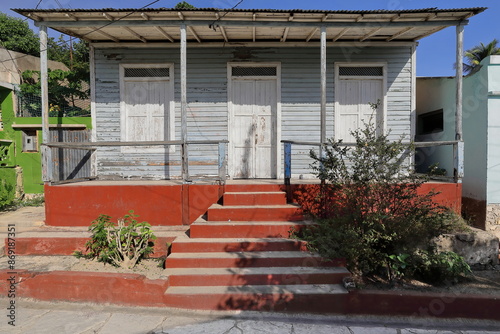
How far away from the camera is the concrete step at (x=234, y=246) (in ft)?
14.6

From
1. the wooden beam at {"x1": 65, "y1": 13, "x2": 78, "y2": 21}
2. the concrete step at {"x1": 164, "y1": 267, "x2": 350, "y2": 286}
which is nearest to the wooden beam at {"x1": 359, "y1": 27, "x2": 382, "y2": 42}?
the concrete step at {"x1": 164, "y1": 267, "x2": 350, "y2": 286}

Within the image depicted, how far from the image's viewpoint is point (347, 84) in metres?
7.42

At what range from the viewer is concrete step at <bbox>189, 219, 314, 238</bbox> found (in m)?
4.72

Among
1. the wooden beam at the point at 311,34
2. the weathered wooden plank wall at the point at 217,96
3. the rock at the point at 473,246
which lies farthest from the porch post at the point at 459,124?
the wooden beam at the point at 311,34

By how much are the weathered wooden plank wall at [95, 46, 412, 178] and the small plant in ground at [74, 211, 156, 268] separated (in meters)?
2.81

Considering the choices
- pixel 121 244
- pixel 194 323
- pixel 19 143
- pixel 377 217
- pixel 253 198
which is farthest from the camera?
pixel 19 143

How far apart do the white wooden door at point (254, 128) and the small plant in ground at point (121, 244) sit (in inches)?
126

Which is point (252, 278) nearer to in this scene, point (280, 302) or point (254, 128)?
point (280, 302)

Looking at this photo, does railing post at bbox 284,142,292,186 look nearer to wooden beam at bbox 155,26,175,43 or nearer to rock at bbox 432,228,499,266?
rock at bbox 432,228,499,266

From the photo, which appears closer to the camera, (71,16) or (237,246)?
(237,246)

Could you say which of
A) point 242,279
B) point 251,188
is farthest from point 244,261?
point 251,188

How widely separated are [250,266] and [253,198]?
1.40 m

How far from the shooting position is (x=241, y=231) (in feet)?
15.5

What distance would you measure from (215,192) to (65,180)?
3.11 m
